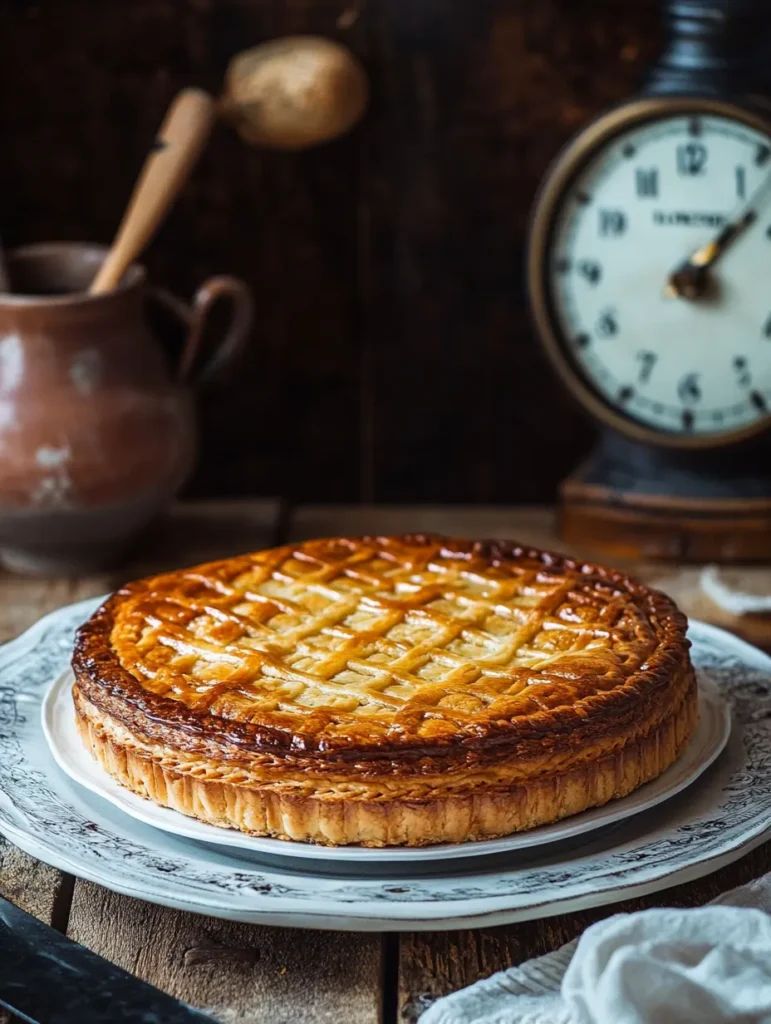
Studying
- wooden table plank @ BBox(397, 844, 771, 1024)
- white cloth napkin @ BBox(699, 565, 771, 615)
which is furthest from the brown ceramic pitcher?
wooden table plank @ BBox(397, 844, 771, 1024)

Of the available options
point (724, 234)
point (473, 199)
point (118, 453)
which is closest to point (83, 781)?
point (118, 453)

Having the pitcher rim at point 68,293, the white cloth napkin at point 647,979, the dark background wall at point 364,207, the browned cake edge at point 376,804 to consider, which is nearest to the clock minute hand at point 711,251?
the dark background wall at point 364,207

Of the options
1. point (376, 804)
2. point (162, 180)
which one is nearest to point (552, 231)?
point (162, 180)

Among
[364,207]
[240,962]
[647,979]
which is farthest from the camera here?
[364,207]

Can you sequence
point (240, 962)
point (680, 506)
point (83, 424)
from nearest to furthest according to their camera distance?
point (240, 962) < point (83, 424) < point (680, 506)

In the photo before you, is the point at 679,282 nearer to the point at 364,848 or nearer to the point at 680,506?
the point at 680,506

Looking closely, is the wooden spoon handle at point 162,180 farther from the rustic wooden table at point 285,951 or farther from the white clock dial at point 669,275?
the rustic wooden table at point 285,951
